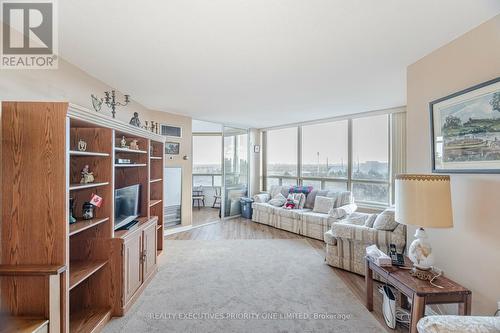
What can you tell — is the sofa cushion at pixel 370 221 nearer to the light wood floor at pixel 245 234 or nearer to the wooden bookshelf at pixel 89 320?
the light wood floor at pixel 245 234

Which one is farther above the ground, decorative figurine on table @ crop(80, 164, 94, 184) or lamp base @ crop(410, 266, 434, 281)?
decorative figurine on table @ crop(80, 164, 94, 184)

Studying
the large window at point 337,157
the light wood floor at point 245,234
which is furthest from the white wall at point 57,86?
the large window at point 337,157

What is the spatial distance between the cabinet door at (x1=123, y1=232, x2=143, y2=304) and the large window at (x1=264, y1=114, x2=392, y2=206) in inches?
174

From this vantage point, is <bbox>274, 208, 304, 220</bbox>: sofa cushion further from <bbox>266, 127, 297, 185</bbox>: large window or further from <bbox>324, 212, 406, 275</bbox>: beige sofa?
<bbox>324, 212, 406, 275</bbox>: beige sofa

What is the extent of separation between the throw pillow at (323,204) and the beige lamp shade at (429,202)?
305 cm

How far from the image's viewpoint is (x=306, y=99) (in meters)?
3.82

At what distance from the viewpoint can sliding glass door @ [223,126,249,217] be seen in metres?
6.09

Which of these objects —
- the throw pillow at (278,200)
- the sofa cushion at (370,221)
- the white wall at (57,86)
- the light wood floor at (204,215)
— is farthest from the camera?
the light wood floor at (204,215)

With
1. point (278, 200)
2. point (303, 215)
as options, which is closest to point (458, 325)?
point (303, 215)

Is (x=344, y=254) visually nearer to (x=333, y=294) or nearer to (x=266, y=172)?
(x=333, y=294)

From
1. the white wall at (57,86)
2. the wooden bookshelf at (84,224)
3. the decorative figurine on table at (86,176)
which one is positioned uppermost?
the white wall at (57,86)

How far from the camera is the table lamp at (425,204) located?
68.5 inches

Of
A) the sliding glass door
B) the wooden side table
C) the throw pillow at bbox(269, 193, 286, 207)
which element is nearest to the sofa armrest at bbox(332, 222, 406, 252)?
the wooden side table

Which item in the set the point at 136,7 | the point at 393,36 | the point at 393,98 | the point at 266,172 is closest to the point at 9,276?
the point at 136,7
